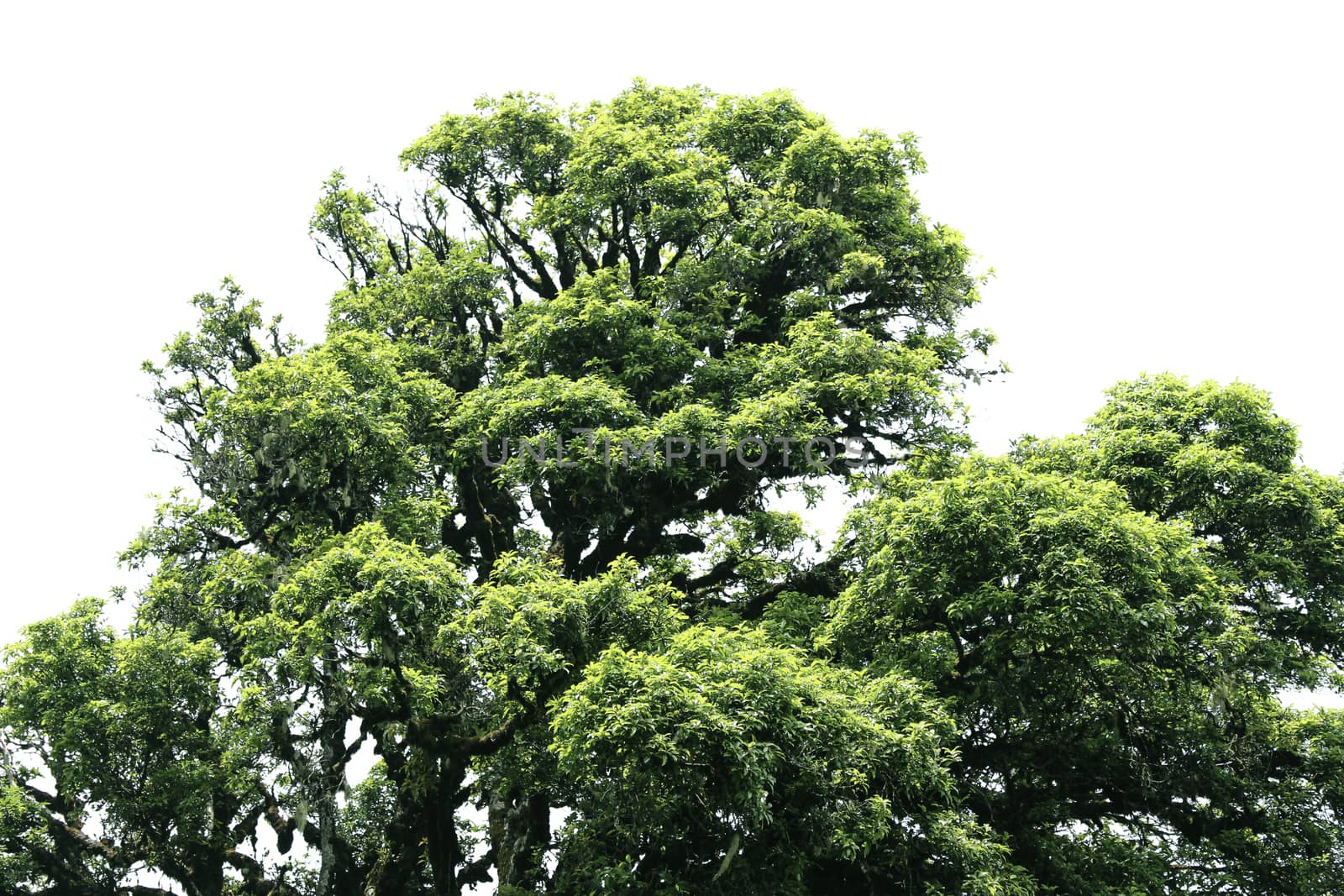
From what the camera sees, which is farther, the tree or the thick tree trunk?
the thick tree trunk

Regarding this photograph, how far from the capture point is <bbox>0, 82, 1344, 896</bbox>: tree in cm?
1239

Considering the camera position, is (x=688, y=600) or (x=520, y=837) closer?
(x=520, y=837)

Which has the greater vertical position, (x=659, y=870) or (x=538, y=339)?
(x=538, y=339)

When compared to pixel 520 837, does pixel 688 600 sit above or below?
above

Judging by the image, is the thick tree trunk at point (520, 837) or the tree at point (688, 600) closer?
the tree at point (688, 600)

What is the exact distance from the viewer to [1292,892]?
45.9ft

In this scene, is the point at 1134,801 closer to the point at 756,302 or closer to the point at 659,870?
the point at 659,870

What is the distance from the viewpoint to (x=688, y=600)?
1886 centimetres

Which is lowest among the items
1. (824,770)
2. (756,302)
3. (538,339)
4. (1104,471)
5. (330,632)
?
(824,770)

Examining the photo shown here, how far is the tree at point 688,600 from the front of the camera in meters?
12.4

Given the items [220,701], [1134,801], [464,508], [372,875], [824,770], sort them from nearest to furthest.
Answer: [824,770] < [1134,801] < [220,701] < [372,875] < [464,508]

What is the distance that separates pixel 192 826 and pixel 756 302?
12.3 m

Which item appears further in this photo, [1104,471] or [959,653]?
[1104,471]

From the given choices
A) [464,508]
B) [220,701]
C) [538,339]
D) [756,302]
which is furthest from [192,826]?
[756,302]
